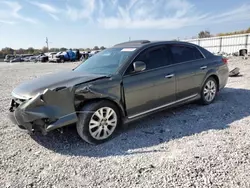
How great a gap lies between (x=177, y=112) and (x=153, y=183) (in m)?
2.53

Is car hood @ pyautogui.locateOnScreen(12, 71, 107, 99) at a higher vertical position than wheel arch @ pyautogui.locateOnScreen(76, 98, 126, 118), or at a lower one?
higher

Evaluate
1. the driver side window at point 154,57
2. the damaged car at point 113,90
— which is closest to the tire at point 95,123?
the damaged car at point 113,90

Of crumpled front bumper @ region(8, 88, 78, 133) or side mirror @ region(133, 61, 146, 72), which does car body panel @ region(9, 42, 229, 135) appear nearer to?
crumpled front bumper @ region(8, 88, 78, 133)

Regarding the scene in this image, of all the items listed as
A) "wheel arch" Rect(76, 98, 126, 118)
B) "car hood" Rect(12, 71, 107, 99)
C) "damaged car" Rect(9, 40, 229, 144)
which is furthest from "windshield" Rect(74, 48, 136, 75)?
"wheel arch" Rect(76, 98, 126, 118)

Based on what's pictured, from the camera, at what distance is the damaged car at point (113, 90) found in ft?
10.0

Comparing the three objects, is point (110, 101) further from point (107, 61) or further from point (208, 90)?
point (208, 90)

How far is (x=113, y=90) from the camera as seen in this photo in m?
3.46

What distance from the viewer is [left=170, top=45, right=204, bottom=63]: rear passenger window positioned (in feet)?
14.7

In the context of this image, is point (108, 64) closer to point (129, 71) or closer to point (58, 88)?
point (129, 71)

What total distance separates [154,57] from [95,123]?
1724mm

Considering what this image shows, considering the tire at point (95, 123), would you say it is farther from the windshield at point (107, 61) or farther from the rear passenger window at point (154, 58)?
Answer: the rear passenger window at point (154, 58)

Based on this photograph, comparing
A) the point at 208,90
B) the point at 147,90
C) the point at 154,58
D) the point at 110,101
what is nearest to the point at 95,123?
the point at 110,101

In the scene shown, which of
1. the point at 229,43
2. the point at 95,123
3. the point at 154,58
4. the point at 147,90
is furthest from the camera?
the point at 229,43

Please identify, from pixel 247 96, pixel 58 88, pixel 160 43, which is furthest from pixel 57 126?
pixel 247 96
